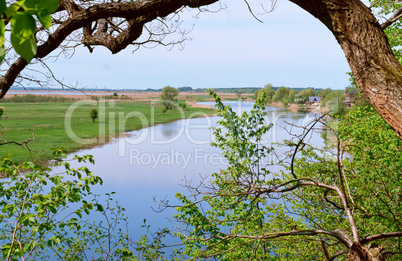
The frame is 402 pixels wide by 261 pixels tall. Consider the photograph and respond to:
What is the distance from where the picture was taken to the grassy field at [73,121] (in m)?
23.0

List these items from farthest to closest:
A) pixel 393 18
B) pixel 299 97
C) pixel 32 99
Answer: pixel 32 99
pixel 299 97
pixel 393 18

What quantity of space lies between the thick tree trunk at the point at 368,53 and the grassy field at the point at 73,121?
62.0 ft

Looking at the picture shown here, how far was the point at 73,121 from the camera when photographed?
2762 centimetres

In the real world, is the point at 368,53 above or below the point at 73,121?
above

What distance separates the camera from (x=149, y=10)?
3.32 metres

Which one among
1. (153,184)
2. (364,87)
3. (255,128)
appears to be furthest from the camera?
(153,184)

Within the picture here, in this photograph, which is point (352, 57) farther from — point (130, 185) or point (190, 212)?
point (130, 185)

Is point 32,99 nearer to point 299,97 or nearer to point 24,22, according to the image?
point 299,97

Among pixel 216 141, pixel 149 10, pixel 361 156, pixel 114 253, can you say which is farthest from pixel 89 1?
pixel 361 156

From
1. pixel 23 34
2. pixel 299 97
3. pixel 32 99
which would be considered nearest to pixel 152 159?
pixel 299 97

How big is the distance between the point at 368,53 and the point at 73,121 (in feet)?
89.5

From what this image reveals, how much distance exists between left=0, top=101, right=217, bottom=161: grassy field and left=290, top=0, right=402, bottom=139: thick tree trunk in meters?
18.9

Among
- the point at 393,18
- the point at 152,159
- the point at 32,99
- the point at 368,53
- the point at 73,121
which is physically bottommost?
the point at 152,159

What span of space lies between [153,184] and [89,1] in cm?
1049
